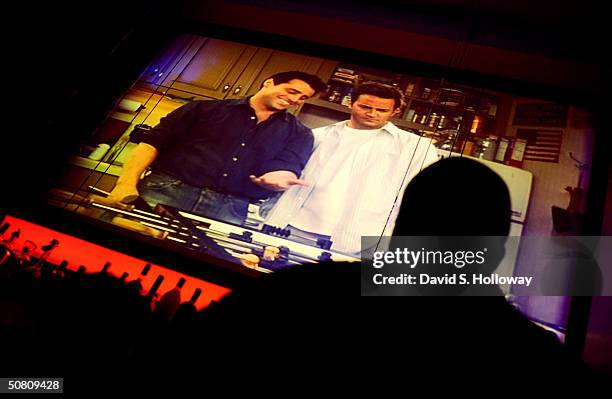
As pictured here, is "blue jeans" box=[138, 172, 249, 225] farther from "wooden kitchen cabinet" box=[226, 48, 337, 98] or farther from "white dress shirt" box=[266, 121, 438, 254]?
"wooden kitchen cabinet" box=[226, 48, 337, 98]

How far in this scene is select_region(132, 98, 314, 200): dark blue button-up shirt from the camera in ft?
5.80

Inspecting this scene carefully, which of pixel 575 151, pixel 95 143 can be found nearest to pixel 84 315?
pixel 95 143

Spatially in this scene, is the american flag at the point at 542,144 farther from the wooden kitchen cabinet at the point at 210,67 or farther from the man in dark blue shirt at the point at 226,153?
the wooden kitchen cabinet at the point at 210,67

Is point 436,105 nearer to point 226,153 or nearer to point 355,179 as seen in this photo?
point 355,179

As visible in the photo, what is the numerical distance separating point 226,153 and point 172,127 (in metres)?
0.42

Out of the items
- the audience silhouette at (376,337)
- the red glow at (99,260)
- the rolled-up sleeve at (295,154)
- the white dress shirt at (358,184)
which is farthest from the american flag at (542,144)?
the red glow at (99,260)

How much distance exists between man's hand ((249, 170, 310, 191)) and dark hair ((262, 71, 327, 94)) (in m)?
0.62

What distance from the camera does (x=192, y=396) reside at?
628 millimetres

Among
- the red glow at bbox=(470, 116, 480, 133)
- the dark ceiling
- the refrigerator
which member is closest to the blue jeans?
Result: the refrigerator

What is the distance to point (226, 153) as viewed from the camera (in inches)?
72.8

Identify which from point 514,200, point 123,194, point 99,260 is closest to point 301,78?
point 123,194

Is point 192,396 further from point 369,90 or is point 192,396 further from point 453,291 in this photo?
point 369,90

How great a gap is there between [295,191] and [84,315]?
1148mm

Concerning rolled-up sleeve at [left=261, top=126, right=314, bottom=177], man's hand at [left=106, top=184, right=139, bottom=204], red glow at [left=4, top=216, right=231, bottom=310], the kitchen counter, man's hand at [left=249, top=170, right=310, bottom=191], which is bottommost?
red glow at [left=4, top=216, right=231, bottom=310]
